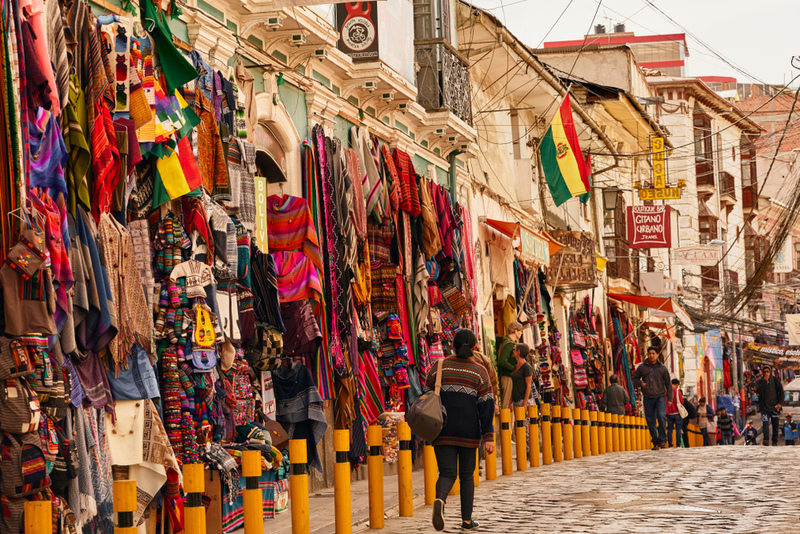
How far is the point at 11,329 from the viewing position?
→ 6.81m

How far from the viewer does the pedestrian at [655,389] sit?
18641 mm

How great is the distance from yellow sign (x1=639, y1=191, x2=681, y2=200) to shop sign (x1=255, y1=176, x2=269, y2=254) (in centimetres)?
2642

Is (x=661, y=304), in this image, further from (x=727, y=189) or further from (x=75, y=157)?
(x=727, y=189)

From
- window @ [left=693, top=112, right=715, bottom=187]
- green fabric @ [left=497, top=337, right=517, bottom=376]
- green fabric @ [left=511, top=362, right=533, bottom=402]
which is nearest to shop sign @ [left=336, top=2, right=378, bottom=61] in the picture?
green fabric @ [left=511, top=362, right=533, bottom=402]

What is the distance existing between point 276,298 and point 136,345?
268 cm

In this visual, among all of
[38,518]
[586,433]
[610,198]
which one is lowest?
[586,433]

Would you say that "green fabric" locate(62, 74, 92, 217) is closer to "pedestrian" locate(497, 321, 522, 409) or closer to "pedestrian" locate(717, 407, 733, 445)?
"pedestrian" locate(497, 321, 522, 409)

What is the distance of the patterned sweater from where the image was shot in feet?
30.9

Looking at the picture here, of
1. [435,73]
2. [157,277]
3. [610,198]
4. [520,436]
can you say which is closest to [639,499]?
[520,436]

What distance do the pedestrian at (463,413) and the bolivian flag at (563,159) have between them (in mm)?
12054

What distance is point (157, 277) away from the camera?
9031mm

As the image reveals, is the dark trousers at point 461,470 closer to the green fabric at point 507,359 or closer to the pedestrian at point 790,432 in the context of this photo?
the green fabric at point 507,359

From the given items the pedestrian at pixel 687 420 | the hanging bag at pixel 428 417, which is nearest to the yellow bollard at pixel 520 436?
the hanging bag at pixel 428 417

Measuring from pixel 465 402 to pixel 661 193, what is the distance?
28136mm
